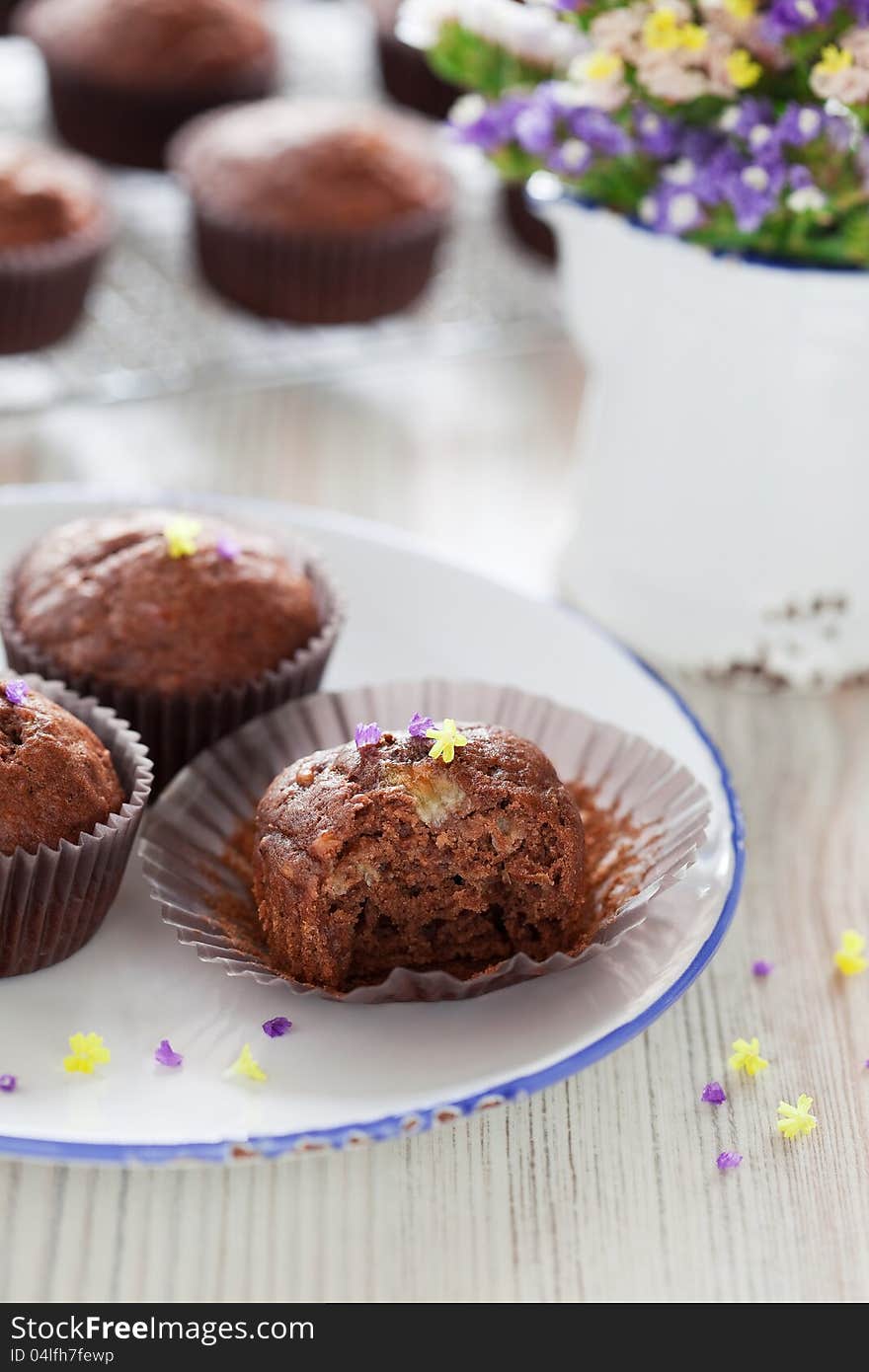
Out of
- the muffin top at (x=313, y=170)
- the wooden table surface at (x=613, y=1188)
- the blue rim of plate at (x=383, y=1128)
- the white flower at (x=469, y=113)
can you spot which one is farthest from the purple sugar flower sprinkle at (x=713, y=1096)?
the muffin top at (x=313, y=170)

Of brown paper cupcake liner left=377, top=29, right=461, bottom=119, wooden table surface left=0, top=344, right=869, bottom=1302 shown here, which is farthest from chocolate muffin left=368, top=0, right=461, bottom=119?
wooden table surface left=0, top=344, right=869, bottom=1302

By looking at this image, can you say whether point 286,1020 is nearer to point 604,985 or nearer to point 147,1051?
point 147,1051

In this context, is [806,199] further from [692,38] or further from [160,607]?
[160,607]

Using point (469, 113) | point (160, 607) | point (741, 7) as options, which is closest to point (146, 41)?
point (469, 113)

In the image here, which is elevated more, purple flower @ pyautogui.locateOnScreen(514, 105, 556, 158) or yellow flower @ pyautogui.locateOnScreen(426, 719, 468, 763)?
purple flower @ pyautogui.locateOnScreen(514, 105, 556, 158)

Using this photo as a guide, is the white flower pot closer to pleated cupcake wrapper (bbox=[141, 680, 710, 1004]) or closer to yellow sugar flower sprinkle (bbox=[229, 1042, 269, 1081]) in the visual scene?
pleated cupcake wrapper (bbox=[141, 680, 710, 1004])
